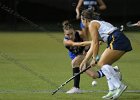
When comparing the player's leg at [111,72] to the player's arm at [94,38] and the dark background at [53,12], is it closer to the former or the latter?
the player's arm at [94,38]

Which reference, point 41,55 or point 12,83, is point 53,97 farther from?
point 41,55

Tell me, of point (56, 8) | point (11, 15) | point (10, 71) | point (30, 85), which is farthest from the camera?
point (56, 8)

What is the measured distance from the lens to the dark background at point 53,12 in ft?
106

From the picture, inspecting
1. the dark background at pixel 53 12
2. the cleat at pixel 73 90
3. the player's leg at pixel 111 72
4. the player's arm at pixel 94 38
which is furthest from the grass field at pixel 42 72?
the dark background at pixel 53 12

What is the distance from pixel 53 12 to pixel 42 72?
20839mm

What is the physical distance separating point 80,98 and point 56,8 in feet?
81.3

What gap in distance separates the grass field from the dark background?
8691 millimetres

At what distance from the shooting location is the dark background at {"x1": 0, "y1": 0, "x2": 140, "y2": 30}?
106ft

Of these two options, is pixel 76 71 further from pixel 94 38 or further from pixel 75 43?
pixel 94 38

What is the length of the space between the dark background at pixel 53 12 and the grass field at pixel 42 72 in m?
8.69

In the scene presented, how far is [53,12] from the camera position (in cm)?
3478

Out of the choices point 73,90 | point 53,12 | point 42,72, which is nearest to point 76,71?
point 73,90

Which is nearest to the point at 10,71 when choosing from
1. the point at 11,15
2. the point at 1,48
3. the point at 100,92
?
the point at 100,92

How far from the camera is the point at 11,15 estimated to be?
30.4 metres
